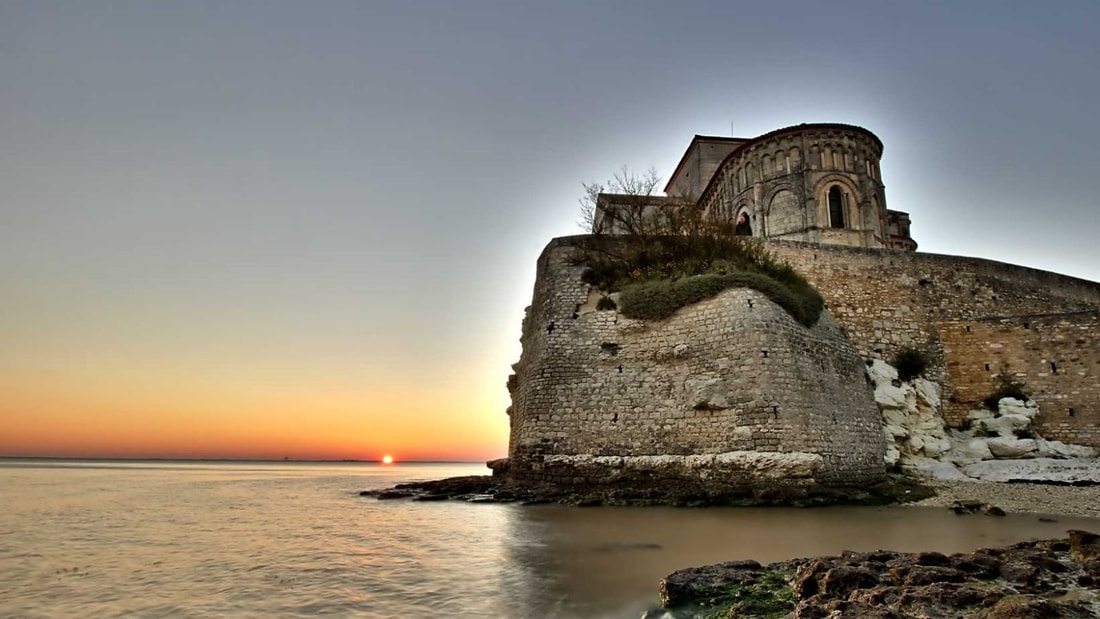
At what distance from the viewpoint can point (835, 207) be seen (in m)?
26.3

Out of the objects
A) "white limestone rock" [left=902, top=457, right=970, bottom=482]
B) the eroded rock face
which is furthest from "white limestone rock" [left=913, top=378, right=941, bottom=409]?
"white limestone rock" [left=902, top=457, right=970, bottom=482]

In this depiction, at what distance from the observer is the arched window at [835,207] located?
1032 inches

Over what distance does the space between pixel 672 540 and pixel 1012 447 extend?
39.6ft

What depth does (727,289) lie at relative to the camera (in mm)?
13922

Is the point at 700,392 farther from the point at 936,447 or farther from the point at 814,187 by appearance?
the point at 814,187

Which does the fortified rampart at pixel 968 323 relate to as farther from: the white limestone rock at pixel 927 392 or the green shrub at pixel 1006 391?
the white limestone rock at pixel 927 392

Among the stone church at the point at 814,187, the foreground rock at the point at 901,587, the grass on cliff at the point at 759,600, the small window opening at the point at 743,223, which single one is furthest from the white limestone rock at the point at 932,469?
the small window opening at the point at 743,223

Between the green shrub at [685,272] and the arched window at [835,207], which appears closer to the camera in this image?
the green shrub at [685,272]

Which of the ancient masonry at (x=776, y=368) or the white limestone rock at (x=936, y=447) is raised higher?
the ancient masonry at (x=776, y=368)

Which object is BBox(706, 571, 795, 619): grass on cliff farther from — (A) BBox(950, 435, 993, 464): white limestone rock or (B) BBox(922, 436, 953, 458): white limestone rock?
(A) BBox(950, 435, 993, 464): white limestone rock

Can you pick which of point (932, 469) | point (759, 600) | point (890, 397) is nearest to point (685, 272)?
point (890, 397)

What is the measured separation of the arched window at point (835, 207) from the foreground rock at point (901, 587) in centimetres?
2193

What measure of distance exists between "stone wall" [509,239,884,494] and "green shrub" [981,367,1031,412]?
4.56 meters

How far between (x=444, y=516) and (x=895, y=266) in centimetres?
1482
